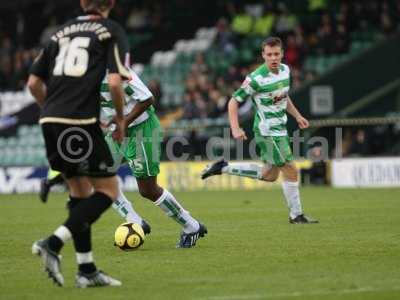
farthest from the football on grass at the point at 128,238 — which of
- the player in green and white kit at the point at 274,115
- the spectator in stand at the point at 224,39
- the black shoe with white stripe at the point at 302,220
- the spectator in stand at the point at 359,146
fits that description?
the spectator in stand at the point at 224,39

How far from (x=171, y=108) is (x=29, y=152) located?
448cm

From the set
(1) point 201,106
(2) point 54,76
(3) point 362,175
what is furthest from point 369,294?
(1) point 201,106

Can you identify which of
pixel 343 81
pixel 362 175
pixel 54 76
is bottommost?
pixel 362 175

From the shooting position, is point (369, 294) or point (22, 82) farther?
point (22, 82)

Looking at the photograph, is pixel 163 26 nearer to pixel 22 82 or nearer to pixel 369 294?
pixel 22 82

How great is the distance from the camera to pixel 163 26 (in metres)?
36.0

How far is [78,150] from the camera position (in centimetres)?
867

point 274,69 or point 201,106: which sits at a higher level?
point 274,69

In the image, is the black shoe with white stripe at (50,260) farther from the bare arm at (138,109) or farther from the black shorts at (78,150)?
the bare arm at (138,109)

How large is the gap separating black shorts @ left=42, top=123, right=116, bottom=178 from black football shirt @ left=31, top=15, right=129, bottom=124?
9cm

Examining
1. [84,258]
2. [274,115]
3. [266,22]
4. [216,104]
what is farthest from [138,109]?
[266,22]

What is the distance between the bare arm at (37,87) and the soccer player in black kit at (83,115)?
11 centimetres

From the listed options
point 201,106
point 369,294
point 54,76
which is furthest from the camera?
point 201,106

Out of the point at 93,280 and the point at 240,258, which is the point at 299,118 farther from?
the point at 93,280
